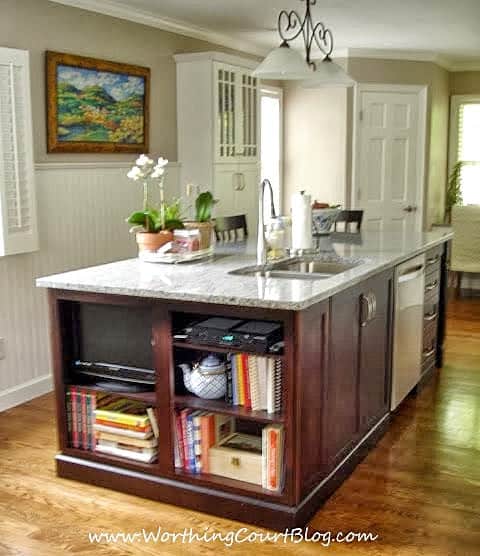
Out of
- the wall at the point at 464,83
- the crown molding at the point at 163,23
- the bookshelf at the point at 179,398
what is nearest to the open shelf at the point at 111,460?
the bookshelf at the point at 179,398

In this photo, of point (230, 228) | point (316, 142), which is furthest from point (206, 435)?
point (316, 142)

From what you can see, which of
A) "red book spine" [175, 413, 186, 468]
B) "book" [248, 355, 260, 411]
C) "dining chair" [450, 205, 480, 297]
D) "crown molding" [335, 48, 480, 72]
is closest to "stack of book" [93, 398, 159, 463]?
"red book spine" [175, 413, 186, 468]

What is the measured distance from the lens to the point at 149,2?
4.50 m

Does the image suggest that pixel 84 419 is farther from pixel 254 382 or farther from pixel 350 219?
pixel 350 219

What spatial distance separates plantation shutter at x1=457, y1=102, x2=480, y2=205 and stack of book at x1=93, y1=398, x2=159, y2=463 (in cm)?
576

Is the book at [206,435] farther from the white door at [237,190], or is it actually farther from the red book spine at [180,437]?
the white door at [237,190]

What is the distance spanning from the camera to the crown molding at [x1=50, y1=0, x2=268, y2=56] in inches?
173

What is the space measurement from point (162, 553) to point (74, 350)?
37.3 inches

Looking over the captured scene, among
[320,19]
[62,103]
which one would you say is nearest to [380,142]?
[320,19]

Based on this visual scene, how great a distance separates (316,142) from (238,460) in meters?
4.80

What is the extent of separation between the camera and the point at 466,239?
7082 mm

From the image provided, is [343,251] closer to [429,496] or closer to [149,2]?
[429,496]

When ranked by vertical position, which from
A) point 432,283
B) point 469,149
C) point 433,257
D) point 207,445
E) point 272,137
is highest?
point 272,137

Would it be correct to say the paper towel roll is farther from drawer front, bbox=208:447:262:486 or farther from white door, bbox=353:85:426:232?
white door, bbox=353:85:426:232
